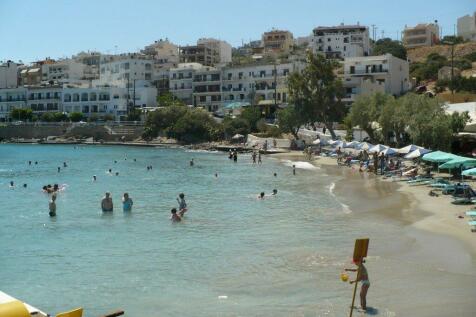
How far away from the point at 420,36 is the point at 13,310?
147174 millimetres

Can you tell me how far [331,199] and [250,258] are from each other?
1451 centimetres

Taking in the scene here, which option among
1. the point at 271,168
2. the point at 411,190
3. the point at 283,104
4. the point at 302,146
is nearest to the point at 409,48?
the point at 283,104

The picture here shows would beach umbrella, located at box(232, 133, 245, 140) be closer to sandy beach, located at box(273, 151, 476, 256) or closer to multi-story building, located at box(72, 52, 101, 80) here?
sandy beach, located at box(273, 151, 476, 256)

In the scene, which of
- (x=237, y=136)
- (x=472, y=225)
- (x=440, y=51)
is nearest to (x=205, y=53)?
(x=440, y=51)

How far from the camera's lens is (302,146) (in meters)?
71.7

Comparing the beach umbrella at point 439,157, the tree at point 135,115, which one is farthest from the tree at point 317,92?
the tree at point 135,115

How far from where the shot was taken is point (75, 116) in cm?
11375

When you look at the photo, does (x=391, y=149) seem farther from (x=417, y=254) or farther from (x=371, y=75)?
(x=371, y=75)

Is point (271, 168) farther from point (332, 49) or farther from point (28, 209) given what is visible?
point (332, 49)

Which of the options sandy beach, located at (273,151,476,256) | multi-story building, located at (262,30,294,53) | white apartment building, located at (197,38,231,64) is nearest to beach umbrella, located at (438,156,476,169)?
sandy beach, located at (273,151,476,256)

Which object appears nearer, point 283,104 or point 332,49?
point 283,104

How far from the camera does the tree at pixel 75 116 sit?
373ft

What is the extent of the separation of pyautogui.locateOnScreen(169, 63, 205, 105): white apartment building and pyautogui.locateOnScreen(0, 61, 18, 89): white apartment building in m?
47.7

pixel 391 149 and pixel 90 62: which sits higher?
pixel 90 62
